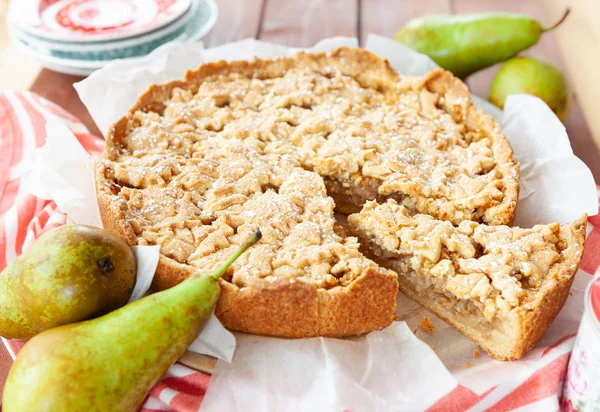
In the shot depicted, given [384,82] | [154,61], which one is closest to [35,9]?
[154,61]

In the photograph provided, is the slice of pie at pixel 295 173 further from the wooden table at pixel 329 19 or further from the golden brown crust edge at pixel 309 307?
the wooden table at pixel 329 19

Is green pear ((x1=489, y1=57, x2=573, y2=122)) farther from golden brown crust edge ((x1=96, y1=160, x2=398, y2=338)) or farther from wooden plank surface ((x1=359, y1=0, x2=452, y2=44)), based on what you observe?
golden brown crust edge ((x1=96, y1=160, x2=398, y2=338))

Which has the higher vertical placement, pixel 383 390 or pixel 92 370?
pixel 92 370

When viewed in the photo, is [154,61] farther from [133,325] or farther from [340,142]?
[133,325]

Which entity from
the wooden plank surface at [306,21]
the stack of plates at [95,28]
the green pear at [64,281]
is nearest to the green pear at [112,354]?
the green pear at [64,281]

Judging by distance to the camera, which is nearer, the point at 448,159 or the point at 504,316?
the point at 504,316

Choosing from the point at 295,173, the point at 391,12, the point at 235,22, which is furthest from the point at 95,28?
the point at 391,12
